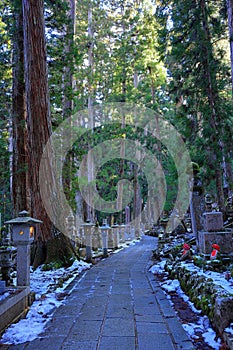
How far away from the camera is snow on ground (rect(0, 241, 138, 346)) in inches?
143

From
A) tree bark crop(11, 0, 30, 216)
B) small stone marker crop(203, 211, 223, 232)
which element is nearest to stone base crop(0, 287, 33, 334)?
small stone marker crop(203, 211, 223, 232)

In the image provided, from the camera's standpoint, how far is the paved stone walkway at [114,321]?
3.31 m

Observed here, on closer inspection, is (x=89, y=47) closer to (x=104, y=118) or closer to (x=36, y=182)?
(x=104, y=118)

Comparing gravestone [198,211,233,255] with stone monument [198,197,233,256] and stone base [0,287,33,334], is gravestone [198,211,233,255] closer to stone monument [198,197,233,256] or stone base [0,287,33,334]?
stone monument [198,197,233,256]

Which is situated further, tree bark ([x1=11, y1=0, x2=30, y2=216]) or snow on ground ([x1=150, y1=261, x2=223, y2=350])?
tree bark ([x1=11, y1=0, x2=30, y2=216])

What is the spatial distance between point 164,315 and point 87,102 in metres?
20.7

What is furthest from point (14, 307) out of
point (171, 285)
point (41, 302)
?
point (171, 285)

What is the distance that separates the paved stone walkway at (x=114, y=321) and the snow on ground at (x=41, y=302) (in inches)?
5.2

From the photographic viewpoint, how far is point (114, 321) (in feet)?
13.4

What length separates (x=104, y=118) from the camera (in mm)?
27141

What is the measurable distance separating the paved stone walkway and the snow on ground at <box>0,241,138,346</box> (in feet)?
0.44

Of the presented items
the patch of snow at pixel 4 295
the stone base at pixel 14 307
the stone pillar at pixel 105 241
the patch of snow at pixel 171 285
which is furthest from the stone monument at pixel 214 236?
the stone pillar at pixel 105 241

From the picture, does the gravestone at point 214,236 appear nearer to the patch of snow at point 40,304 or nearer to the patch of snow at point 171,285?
the patch of snow at point 171,285

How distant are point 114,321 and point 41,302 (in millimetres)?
1432
